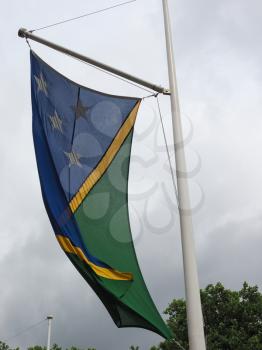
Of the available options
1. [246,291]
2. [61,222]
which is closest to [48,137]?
[61,222]

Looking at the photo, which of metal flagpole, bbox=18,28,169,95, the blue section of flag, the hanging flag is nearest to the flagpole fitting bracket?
metal flagpole, bbox=18,28,169,95

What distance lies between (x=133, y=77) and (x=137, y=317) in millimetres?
4255

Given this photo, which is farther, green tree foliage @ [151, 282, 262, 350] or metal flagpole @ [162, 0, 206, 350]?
green tree foliage @ [151, 282, 262, 350]

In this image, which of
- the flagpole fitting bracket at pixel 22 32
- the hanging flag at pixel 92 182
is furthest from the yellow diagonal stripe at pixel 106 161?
the flagpole fitting bracket at pixel 22 32

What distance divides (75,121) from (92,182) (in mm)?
1154

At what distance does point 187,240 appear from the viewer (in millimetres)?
6941

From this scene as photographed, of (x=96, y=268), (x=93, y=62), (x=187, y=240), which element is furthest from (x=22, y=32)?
(x=187, y=240)

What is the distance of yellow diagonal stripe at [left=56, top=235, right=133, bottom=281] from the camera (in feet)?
22.5

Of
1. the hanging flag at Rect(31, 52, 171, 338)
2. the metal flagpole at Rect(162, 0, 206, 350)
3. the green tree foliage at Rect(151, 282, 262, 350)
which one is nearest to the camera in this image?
the metal flagpole at Rect(162, 0, 206, 350)

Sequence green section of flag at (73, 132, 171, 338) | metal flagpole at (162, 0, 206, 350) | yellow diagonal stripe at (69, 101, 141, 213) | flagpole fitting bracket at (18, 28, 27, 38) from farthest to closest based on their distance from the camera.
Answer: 1. flagpole fitting bracket at (18, 28, 27, 38)
2. yellow diagonal stripe at (69, 101, 141, 213)
3. green section of flag at (73, 132, 171, 338)
4. metal flagpole at (162, 0, 206, 350)

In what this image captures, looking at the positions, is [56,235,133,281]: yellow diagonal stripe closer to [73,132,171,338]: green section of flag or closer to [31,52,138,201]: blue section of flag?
[73,132,171,338]: green section of flag

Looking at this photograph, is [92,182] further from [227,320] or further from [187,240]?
[227,320]

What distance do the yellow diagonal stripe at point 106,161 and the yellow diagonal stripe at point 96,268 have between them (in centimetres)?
72

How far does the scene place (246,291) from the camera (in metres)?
32.2
